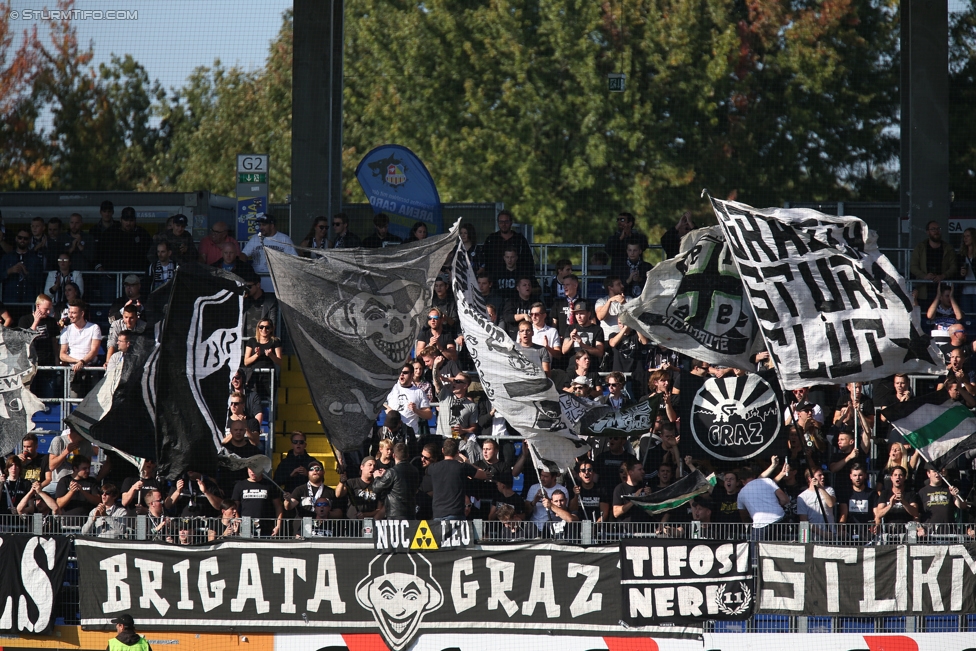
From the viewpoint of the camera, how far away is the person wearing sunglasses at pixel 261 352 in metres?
15.1

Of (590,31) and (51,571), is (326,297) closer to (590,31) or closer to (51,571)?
(51,571)

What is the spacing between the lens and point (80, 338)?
50.5ft

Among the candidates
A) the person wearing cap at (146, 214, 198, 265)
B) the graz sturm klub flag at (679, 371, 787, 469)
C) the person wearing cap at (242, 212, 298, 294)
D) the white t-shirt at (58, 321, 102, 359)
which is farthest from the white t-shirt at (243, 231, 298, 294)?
the graz sturm klub flag at (679, 371, 787, 469)

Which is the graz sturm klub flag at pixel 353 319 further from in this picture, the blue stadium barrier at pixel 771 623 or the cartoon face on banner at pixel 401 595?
the blue stadium barrier at pixel 771 623

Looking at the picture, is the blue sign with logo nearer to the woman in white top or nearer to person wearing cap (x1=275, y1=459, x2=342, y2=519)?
person wearing cap (x1=275, y1=459, x2=342, y2=519)

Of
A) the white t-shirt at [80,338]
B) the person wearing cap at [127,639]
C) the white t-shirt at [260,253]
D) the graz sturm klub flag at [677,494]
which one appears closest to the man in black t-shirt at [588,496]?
the graz sturm klub flag at [677,494]

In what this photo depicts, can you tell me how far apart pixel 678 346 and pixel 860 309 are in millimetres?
1737

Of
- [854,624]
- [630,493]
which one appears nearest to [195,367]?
[630,493]

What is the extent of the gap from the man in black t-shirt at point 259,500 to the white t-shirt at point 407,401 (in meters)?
2.09

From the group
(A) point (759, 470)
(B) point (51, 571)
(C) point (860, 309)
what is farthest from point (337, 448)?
(C) point (860, 309)

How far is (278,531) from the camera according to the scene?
12102mm

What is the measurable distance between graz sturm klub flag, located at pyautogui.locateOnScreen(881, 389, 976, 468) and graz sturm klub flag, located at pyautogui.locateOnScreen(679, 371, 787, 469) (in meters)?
1.12

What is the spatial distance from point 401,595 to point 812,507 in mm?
3826

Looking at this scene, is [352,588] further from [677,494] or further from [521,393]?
[677,494]
